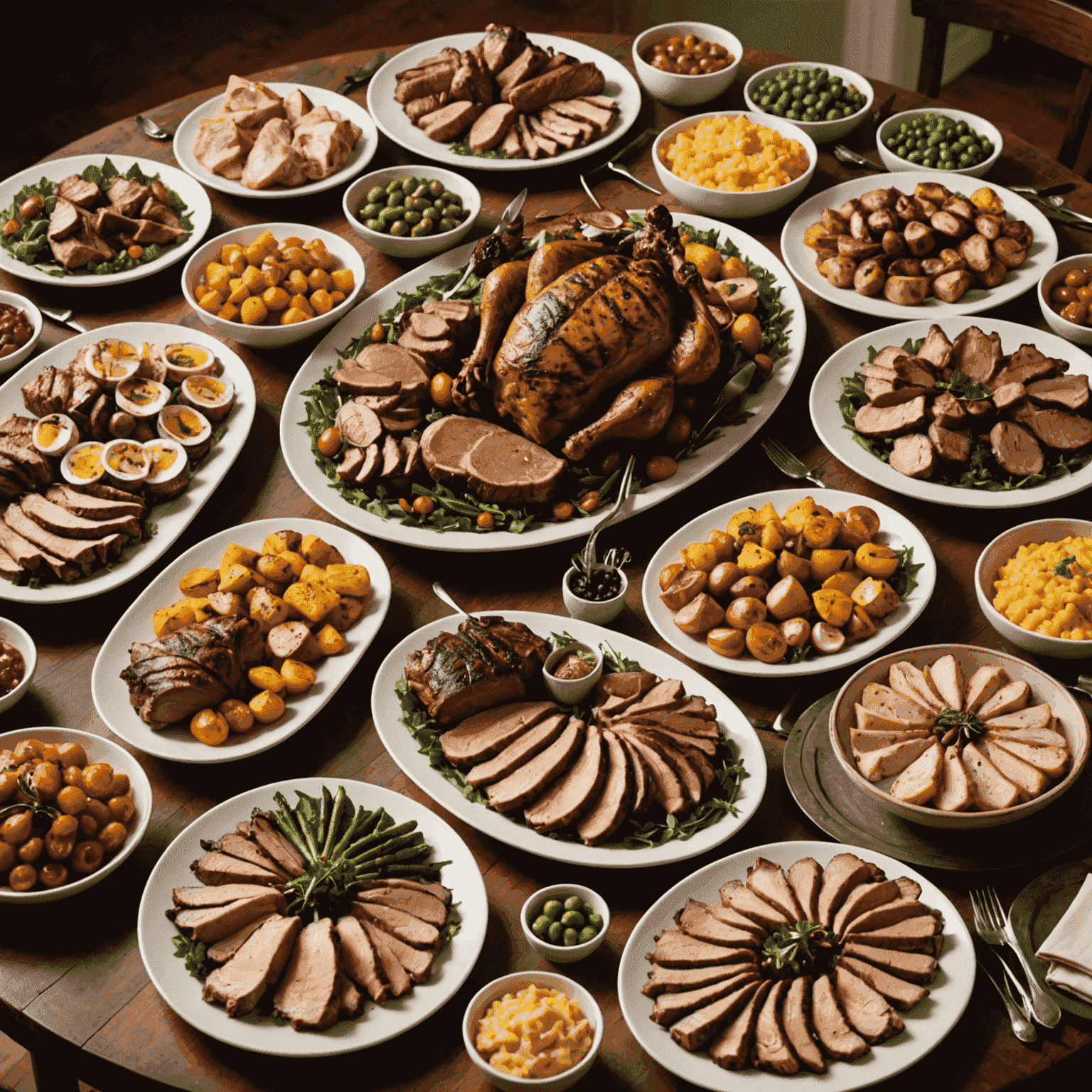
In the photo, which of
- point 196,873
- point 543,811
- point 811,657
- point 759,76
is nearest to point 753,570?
point 811,657

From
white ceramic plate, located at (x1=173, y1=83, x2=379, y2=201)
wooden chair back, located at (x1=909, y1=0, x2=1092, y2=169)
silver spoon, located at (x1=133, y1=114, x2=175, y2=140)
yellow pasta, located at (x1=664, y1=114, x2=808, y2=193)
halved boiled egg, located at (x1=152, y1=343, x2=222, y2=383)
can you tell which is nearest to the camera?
halved boiled egg, located at (x1=152, y1=343, x2=222, y2=383)

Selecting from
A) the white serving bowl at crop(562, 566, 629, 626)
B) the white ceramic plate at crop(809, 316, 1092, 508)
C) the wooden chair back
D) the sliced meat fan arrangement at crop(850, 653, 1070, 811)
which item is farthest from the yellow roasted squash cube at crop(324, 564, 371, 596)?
the wooden chair back

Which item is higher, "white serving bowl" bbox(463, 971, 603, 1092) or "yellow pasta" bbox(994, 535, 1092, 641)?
"yellow pasta" bbox(994, 535, 1092, 641)

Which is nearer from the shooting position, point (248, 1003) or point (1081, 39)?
point (248, 1003)

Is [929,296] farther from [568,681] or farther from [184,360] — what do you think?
[184,360]

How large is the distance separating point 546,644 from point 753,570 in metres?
0.76

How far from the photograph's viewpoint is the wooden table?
A: 306 centimetres

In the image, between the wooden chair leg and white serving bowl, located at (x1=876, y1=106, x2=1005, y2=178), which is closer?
white serving bowl, located at (x1=876, y1=106, x2=1005, y2=178)

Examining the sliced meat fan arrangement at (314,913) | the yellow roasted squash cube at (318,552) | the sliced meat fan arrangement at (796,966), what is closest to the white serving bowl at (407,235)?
the yellow roasted squash cube at (318,552)

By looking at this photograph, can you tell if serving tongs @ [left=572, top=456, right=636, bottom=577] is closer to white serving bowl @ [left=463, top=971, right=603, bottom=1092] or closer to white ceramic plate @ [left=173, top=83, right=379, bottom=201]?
white serving bowl @ [left=463, top=971, right=603, bottom=1092]

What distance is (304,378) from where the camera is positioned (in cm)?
498

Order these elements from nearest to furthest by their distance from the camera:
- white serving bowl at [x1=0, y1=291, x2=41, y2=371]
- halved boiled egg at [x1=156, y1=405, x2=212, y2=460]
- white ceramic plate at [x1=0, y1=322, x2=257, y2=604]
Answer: white ceramic plate at [x1=0, y1=322, x2=257, y2=604], halved boiled egg at [x1=156, y1=405, x2=212, y2=460], white serving bowl at [x1=0, y1=291, x2=41, y2=371]

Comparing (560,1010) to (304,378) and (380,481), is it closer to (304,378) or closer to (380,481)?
(380,481)

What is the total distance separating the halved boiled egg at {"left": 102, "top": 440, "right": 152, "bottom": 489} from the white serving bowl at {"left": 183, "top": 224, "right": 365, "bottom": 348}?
787 millimetres
